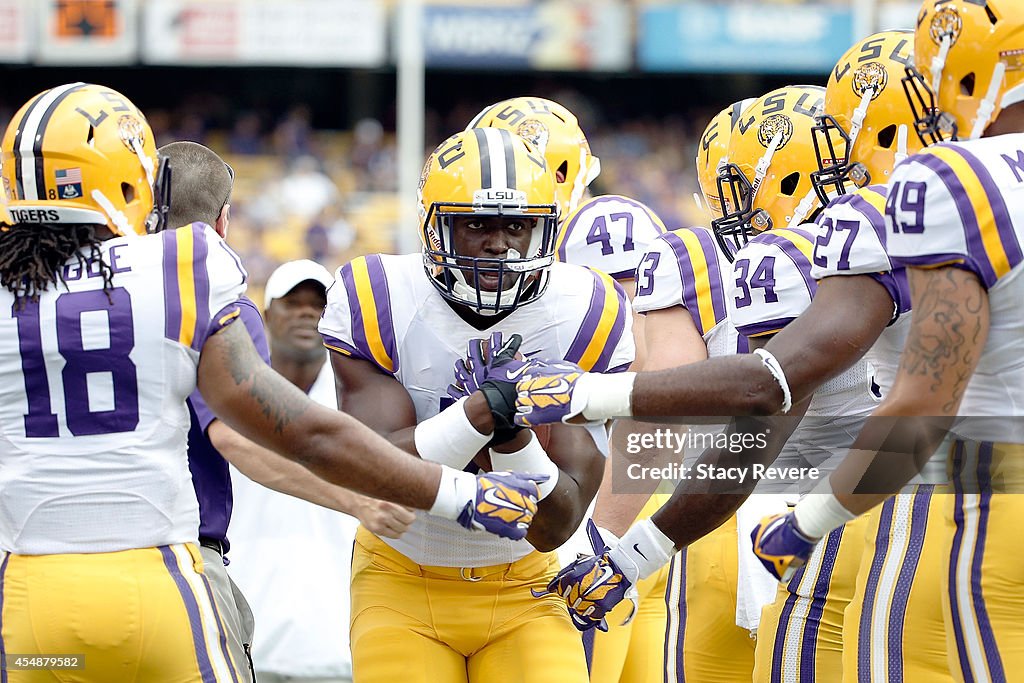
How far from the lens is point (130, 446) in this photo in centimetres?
279

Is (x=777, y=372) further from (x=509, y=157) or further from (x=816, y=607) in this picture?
(x=509, y=157)

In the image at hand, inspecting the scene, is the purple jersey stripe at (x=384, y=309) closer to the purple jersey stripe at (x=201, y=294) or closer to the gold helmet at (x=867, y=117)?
the purple jersey stripe at (x=201, y=294)

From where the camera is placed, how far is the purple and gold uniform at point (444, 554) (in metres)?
3.28

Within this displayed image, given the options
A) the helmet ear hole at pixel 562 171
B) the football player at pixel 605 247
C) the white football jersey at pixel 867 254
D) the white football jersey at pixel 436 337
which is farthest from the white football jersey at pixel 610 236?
the white football jersey at pixel 867 254

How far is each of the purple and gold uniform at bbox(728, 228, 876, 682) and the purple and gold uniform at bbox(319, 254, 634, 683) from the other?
1.14 feet

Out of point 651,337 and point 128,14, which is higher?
point 128,14

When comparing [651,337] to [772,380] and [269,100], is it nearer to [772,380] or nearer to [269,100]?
[772,380]

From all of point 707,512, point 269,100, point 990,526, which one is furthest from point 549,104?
point 269,100

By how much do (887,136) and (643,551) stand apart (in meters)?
1.30

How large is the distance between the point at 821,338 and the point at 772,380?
0.14 meters

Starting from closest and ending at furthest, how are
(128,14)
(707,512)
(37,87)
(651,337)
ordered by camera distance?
(707,512) < (651,337) < (128,14) < (37,87)

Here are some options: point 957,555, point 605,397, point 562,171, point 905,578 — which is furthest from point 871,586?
point 562,171

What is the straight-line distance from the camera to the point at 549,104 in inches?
202

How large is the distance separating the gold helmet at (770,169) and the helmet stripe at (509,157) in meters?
0.72
